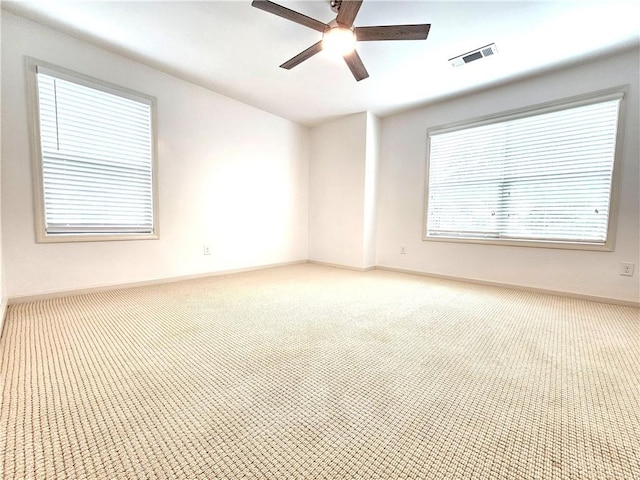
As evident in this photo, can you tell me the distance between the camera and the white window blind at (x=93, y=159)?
2406 mm

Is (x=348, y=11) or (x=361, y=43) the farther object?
(x=361, y=43)

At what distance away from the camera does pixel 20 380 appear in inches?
48.9

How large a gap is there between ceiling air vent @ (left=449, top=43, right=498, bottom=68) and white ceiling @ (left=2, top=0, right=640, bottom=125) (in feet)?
0.21

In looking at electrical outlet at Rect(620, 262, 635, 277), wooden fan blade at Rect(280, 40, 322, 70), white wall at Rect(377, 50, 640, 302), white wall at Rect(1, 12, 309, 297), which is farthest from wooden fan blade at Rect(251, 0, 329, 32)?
electrical outlet at Rect(620, 262, 635, 277)

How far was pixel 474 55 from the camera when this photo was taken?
8.34 ft

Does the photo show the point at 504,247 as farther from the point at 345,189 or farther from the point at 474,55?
the point at 345,189

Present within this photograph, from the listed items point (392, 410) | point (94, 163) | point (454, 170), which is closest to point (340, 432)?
point (392, 410)

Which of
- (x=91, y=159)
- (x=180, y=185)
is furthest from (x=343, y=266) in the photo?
(x=91, y=159)

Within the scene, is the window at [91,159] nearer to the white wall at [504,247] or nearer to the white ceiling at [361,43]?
the white ceiling at [361,43]

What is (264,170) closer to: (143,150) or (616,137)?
(143,150)

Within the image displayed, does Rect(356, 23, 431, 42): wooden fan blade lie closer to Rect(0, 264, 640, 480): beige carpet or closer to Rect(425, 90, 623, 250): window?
Rect(425, 90, 623, 250): window

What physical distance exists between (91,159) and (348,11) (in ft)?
8.97

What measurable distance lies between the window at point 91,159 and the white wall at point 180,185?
92 mm

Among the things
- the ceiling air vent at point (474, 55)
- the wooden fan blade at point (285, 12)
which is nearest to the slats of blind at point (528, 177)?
the ceiling air vent at point (474, 55)
